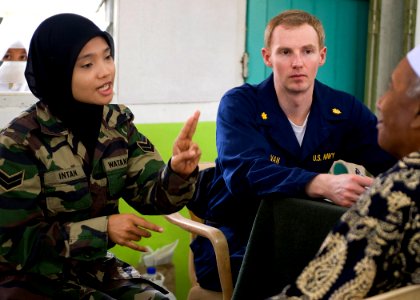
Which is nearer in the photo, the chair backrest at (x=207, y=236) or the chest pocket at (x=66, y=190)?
the chest pocket at (x=66, y=190)

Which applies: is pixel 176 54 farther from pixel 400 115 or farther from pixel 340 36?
pixel 400 115

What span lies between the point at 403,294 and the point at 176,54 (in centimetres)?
248

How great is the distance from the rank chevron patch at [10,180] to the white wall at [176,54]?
5.28 feet

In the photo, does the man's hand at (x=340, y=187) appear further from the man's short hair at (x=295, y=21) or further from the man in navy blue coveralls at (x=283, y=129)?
the man's short hair at (x=295, y=21)

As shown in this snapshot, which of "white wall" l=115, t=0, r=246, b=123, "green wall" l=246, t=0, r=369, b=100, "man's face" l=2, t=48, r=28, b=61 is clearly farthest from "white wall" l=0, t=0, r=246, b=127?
"man's face" l=2, t=48, r=28, b=61

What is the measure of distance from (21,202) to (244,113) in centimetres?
87

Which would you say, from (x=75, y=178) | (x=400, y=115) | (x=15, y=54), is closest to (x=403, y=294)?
(x=400, y=115)

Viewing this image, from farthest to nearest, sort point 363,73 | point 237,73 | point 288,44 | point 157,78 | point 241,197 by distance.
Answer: point 363,73
point 237,73
point 157,78
point 288,44
point 241,197

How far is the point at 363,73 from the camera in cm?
435

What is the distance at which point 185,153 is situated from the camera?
6.32 ft

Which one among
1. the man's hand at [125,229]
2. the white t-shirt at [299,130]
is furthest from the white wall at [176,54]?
the man's hand at [125,229]

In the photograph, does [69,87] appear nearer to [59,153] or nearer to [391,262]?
[59,153]

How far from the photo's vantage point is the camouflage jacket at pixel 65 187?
1796 millimetres

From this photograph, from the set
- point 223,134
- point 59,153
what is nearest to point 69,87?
point 59,153
